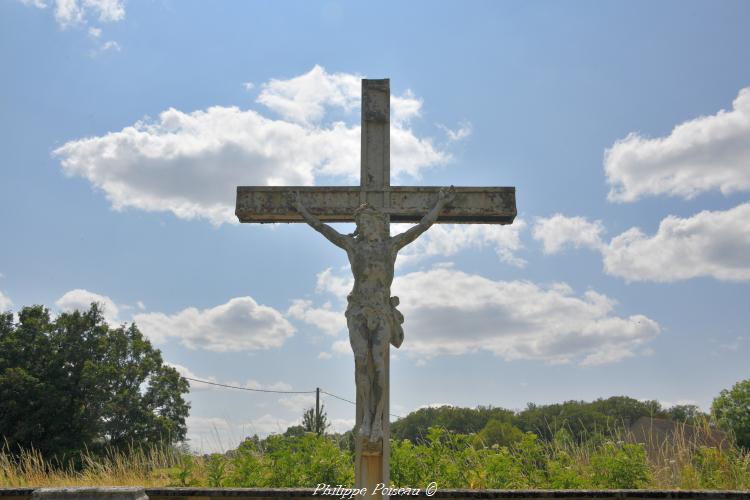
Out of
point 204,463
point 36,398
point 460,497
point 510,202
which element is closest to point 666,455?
point 460,497

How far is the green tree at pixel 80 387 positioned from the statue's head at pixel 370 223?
25.9m

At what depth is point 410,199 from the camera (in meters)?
6.59

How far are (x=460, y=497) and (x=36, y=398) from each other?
90.5ft

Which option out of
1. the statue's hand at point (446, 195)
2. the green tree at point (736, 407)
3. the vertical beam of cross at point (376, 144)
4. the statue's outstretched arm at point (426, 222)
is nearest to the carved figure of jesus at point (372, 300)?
the statue's outstretched arm at point (426, 222)

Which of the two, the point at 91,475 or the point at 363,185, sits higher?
the point at 363,185

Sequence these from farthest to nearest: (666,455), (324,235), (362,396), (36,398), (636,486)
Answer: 1. (36,398)
2. (666,455)
3. (636,486)
4. (324,235)
5. (362,396)

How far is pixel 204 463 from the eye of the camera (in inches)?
344

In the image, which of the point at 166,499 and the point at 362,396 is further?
the point at 166,499

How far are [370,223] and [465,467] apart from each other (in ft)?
12.2

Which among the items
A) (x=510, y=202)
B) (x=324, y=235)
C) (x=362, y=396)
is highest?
(x=510, y=202)

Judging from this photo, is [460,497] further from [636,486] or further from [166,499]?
[166,499]

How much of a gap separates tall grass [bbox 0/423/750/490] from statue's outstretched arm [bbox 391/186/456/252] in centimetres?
295

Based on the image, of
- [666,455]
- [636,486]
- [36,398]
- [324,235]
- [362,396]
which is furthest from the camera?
[36,398]

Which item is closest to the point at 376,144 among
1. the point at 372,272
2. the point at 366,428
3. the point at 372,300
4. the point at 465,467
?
the point at 372,272
